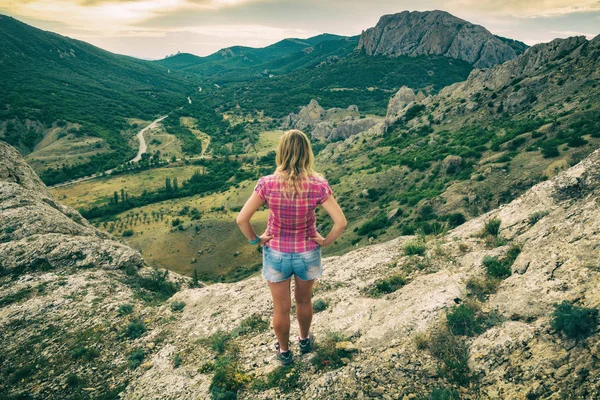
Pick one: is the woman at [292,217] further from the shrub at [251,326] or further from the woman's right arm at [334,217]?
the shrub at [251,326]

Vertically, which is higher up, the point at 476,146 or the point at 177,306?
the point at 476,146

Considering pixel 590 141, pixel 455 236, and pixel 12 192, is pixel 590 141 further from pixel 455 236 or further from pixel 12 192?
pixel 12 192

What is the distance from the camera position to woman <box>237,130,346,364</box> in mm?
4078

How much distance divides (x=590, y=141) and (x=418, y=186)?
50.7 feet

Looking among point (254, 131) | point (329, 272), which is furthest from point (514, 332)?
point (254, 131)

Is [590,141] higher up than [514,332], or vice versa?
[590,141]

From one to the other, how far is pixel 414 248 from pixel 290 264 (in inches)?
236

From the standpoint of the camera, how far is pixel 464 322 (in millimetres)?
5270

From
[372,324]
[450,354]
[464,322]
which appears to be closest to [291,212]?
[450,354]

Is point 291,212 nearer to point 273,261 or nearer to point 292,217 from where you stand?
point 292,217

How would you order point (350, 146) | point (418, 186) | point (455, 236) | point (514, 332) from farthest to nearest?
1. point (350, 146)
2. point (418, 186)
3. point (455, 236)
4. point (514, 332)

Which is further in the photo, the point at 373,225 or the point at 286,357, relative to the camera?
the point at 373,225

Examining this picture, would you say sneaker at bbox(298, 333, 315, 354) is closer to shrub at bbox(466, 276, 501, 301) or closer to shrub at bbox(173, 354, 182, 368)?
shrub at bbox(173, 354, 182, 368)

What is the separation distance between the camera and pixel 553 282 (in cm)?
516
